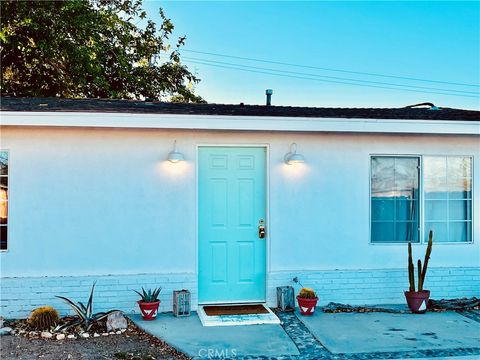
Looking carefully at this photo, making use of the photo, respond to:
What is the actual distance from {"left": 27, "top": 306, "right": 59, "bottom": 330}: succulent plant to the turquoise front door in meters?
1.94

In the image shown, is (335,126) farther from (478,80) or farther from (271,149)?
(478,80)

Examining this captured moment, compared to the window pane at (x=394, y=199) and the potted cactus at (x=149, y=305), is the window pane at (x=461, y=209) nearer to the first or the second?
the window pane at (x=394, y=199)

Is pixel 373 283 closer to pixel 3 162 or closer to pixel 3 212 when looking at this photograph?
pixel 3 212

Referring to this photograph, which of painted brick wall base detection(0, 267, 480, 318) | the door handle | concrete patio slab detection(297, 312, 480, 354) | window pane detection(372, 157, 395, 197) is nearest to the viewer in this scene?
concrete patio slab detection(297, 312, 480, 354)

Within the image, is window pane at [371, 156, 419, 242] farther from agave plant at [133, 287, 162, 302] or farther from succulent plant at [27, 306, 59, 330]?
succulent plant at [27, 306, 59, 330]

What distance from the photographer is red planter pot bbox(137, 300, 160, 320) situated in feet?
20.3

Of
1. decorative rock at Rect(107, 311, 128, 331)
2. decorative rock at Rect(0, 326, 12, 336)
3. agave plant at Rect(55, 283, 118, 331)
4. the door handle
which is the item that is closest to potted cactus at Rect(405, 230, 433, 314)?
the door handle

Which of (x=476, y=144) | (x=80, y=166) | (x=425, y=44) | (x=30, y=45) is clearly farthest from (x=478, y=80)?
(x=80, y=166)

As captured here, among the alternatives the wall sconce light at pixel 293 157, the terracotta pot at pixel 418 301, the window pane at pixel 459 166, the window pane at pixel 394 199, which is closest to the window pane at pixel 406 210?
the window pane at pixel 394 199

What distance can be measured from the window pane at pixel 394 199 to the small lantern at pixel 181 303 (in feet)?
9.44

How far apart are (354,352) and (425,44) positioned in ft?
42.0

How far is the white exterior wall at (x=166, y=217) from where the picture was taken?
6453 millimetres

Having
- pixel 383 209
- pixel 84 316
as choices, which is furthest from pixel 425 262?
pixel 84 316

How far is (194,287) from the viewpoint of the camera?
22.0ft
